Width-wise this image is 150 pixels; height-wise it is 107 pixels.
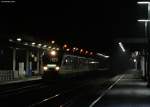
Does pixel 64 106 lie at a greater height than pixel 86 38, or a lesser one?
lesser

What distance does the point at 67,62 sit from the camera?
6197 cm

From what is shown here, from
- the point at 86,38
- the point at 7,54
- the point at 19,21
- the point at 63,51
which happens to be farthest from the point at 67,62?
the point at 86,38

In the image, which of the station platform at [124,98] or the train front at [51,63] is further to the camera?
the train front at [51,63]

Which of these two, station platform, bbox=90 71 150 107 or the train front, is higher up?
the train front

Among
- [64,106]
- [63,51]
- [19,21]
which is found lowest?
[64,106]

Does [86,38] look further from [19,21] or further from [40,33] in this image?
[19,21]

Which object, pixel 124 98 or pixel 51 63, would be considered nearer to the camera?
pixel 124 98

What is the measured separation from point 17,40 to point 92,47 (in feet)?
→ 379

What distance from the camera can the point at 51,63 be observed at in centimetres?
5819

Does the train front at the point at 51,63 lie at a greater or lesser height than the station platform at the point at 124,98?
greater

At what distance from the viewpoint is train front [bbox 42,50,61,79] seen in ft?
186

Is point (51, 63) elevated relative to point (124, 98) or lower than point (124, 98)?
elevated

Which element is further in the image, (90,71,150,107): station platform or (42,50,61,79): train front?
(42,50,61,79): train front

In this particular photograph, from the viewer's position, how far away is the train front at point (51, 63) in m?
56.7
